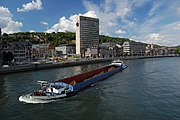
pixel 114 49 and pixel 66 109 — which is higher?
pixel 114 49

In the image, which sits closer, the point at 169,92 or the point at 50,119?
the point at 50,119

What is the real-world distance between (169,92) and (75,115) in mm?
18454

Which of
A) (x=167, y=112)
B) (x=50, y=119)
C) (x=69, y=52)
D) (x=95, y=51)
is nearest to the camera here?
(x=50, y=119)

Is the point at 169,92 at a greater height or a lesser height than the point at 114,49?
lesser

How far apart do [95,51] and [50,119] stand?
146 meters

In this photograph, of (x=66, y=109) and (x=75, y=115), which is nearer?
(x=75, y=115)

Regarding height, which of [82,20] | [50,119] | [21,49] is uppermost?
[82,20]

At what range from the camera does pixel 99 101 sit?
27.7m

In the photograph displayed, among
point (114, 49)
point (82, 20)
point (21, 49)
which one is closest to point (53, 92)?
point (21, 49)

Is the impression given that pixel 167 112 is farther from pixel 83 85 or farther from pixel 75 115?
pixel 83 85

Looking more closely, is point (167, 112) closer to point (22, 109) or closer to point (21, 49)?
point (22, 109)

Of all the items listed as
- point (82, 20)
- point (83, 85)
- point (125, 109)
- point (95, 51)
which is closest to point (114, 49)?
point (95, 51)

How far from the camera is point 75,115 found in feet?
71.8

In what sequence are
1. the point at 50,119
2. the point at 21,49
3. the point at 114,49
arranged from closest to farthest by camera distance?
the point at 50,119 < the point at 21,49 < the point at 114,49
